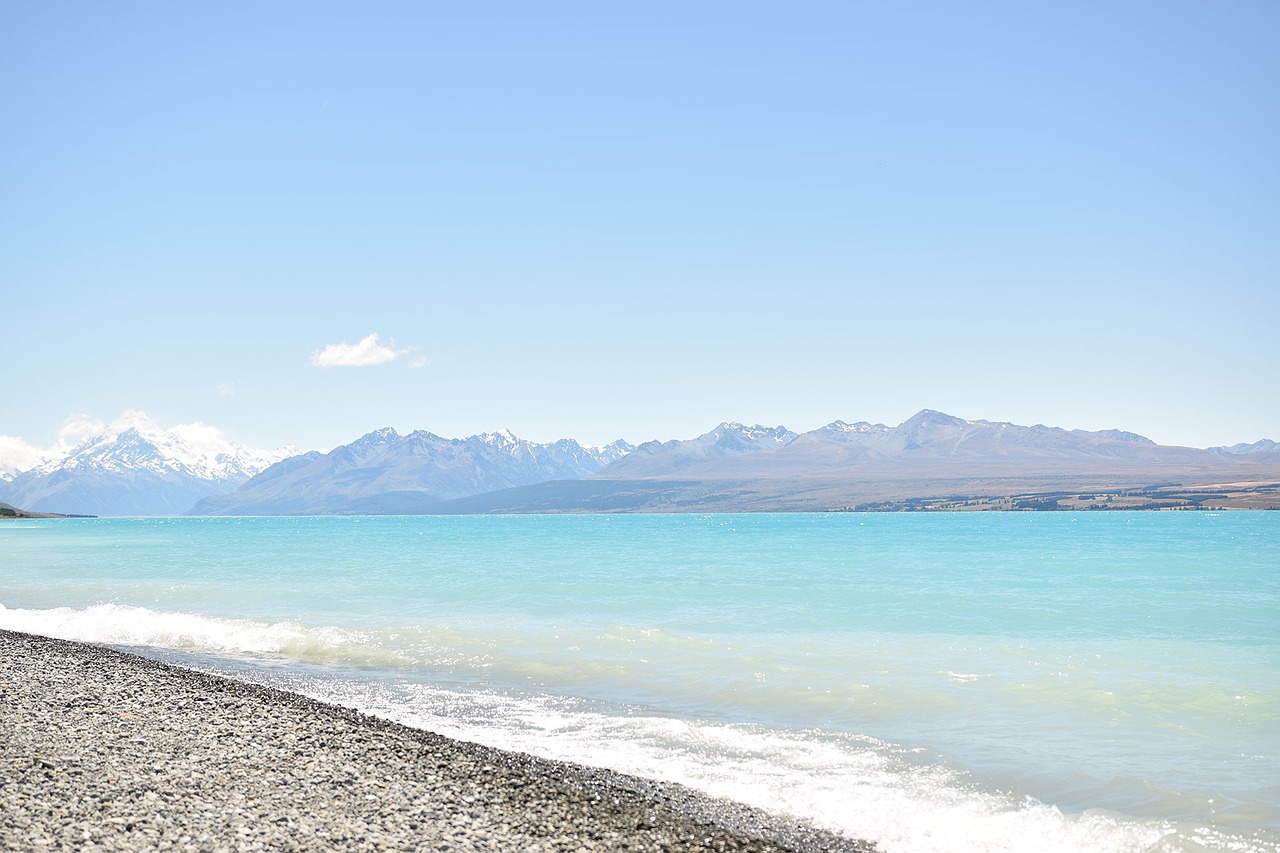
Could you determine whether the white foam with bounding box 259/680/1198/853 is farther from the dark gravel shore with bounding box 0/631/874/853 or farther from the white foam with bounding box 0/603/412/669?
the white foam with bounding box 0/603/412/669

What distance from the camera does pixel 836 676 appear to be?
58.4 feet

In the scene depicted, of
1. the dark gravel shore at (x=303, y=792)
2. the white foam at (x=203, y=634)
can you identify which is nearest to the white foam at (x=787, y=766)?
the dark gravel shore at (x=303, y=792)

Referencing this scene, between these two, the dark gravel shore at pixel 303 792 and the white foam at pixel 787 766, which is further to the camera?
the white foam at pixel 787 766

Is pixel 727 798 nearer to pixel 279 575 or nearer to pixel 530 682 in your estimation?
pixel 530 682

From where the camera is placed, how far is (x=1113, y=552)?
61.7m

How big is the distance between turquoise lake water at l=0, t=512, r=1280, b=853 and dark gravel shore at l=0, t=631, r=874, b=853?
1.39 metres

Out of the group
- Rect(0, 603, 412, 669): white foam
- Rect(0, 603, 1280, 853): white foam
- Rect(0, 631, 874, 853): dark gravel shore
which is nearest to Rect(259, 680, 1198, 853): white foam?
Rect(0, 603, 1280, 853): white foam

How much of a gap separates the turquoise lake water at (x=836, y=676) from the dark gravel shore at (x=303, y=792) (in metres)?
1.39

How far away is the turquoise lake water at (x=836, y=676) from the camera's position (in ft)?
34.2

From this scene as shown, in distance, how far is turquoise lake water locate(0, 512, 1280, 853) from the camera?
10422mm

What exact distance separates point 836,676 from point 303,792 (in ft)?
38.2

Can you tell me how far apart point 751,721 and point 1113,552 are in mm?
57374

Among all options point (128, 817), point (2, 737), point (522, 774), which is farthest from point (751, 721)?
point (2, 737)

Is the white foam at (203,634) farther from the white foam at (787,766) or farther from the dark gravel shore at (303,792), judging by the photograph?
the dark gravel shore at (303,792)
